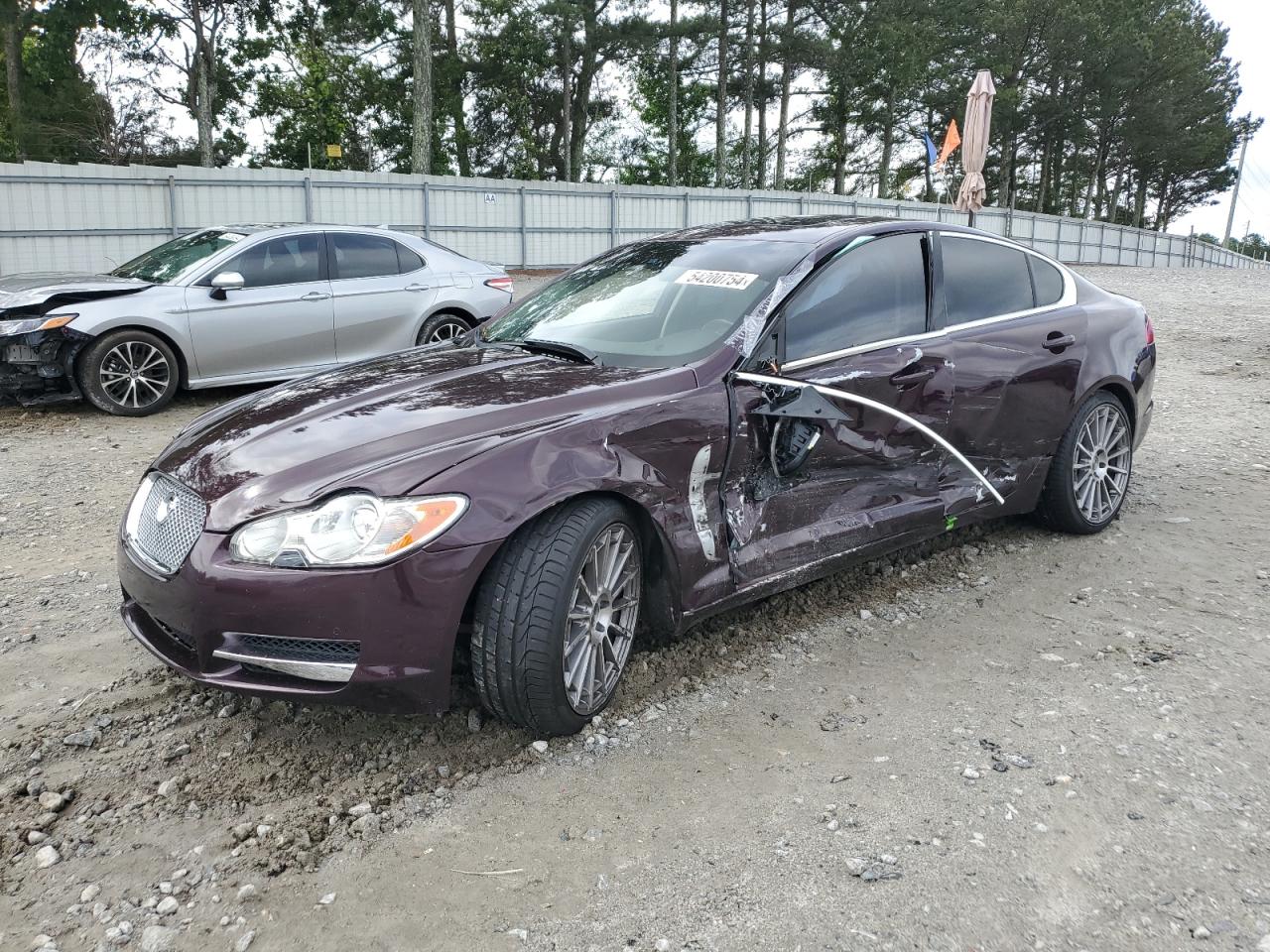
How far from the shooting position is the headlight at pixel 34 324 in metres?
7.49

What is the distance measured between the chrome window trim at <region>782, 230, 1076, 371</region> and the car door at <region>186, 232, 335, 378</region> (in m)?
5.77

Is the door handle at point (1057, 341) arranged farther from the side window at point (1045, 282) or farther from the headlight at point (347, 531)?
the headlight at point (347, 531)

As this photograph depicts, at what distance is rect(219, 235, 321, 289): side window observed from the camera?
8405 mm

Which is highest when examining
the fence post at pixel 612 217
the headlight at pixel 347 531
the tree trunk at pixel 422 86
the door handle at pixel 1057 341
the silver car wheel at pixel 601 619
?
the tree trunk at pixel 422 86

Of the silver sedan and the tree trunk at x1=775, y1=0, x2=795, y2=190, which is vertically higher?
the tree trunk at x1=775, y1=0, x2=795, y2=190

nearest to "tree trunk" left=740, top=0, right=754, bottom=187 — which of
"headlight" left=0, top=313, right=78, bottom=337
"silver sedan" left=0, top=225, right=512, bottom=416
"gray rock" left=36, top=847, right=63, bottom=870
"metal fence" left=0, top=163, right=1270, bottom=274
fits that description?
"metal fence" left=0, top=163, right=1270, bottom=274

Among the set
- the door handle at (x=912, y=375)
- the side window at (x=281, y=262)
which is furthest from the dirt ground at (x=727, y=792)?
the side window at (x=281, y=262)

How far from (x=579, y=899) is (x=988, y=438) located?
285cm

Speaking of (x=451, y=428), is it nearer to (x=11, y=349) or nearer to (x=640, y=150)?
(x=11, y=349)

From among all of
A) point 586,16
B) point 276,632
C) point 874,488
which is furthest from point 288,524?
point 586,16

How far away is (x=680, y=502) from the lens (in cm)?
331

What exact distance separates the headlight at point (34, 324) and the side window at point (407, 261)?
2747 millimetres

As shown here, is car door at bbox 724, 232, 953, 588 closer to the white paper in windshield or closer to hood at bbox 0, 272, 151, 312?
the white paper in windshield

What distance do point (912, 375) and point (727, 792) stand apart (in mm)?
1931
